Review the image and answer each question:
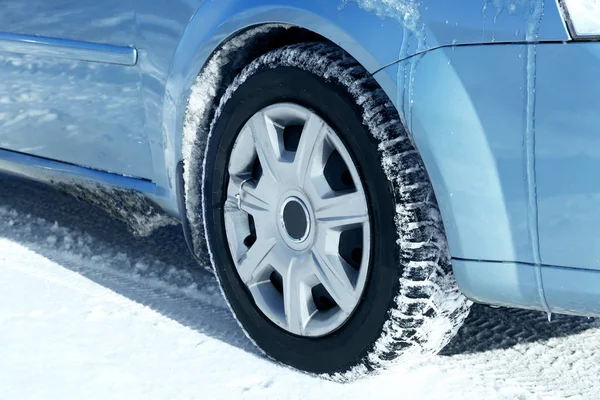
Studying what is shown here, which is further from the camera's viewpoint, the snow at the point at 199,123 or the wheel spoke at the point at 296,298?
the snow at the point at 199,123

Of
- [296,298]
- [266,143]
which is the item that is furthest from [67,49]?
[296,298]

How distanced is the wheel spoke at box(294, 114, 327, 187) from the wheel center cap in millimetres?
56

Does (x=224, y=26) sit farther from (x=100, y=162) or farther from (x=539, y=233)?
(x=539, y=233)

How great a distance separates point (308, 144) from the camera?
2.17m

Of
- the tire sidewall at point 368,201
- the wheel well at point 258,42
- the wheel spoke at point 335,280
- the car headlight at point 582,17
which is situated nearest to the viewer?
the car headlight at point 582,17

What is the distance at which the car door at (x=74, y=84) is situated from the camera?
2701 millimetres

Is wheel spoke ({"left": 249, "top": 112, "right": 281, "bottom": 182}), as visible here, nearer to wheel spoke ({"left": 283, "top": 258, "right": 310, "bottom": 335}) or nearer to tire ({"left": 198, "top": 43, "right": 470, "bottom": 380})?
tire ({"left": 198, "top": 43, "right": 470, "bottom": 380})

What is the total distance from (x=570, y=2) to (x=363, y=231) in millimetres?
684

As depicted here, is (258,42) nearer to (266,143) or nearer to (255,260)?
(266,143)

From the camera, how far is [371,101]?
200 cm

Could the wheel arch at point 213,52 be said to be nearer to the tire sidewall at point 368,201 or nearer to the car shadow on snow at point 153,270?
the tire sidewall at point 368,201

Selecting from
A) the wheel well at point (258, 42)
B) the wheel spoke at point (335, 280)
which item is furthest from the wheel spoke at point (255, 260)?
the wheel well at point (258, 42)

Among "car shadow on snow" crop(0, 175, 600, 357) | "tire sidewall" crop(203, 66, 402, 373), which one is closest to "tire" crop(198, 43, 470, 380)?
"tire sidewall" crop(203, 66, 402, 373)

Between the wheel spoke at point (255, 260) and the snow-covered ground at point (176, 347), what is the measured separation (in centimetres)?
21
